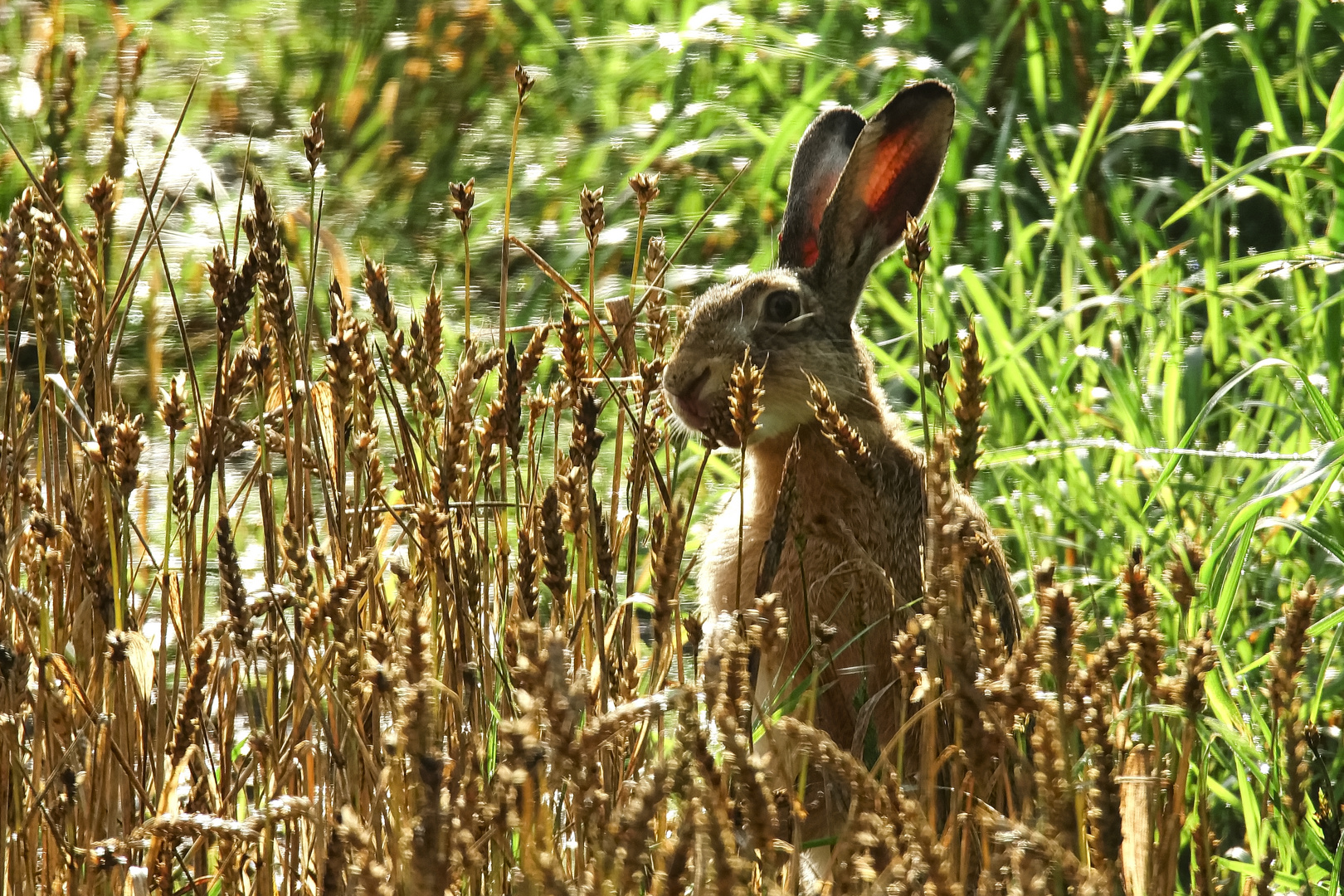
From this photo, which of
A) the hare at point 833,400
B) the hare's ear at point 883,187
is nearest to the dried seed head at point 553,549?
the hare at point 833,400

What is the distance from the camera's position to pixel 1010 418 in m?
→ 3.96

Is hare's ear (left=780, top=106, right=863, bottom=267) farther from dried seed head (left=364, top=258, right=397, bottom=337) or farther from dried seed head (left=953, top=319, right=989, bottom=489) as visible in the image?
dried seed head (left=953, top=319, right=989, bottom=489)

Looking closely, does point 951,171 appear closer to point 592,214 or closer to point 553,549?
point 592,214

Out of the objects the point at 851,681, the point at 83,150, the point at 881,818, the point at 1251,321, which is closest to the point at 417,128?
the point at 83,150

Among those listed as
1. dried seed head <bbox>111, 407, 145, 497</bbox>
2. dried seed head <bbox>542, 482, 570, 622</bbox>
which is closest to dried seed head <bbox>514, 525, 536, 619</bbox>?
dried seed head <bbox>542, 482, 570, 622</bbox>

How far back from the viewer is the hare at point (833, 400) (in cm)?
301

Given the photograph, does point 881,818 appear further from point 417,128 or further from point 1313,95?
point 417,128

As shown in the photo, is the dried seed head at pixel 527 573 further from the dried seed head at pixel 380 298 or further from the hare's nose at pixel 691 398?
the hare's nose at pixel 691 398

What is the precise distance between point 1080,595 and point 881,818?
6.18 feet

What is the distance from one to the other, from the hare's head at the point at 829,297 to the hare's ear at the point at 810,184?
2.9 inches

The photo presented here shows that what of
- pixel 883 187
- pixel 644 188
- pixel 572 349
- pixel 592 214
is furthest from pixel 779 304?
pixel 572 349

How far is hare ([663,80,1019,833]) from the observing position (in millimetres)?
3012

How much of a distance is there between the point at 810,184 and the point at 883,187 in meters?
0.27

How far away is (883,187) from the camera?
3.62m
